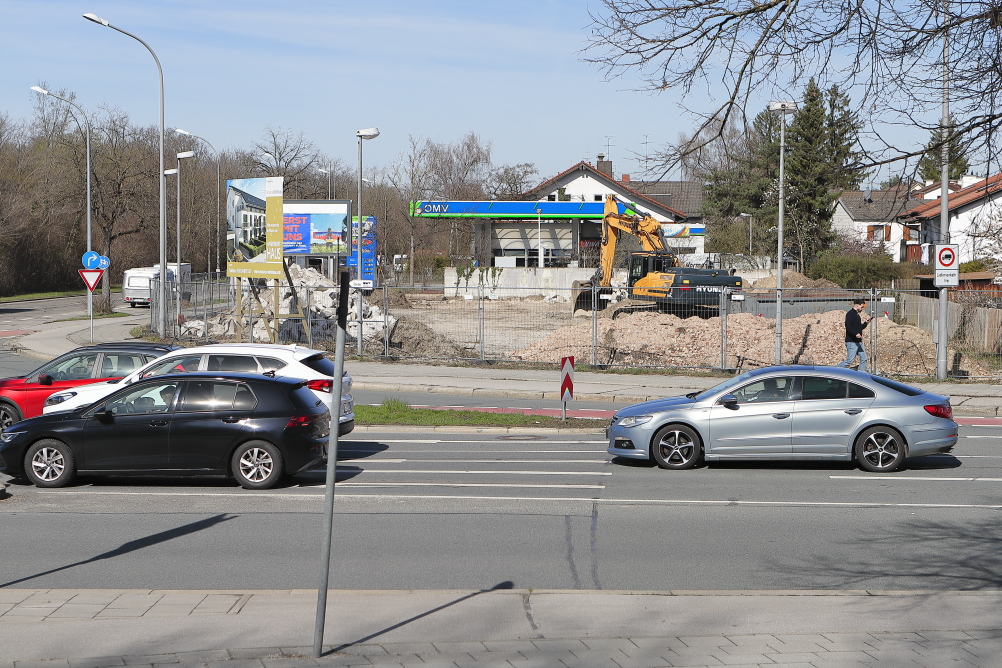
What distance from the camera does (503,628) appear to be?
6441 mm

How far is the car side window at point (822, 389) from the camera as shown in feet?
43.5

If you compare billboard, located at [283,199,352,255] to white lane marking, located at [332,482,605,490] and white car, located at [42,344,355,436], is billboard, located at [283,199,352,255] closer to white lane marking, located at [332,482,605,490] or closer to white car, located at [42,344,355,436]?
white car, located at [42,344,355,436]

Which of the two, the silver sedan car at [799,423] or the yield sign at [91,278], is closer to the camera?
the silver sedan car at [799,423]

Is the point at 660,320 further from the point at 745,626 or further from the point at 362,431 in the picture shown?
the point at 745,626

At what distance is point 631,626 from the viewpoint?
255 inches

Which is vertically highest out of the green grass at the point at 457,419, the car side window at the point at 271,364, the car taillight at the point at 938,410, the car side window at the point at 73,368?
the car side window at the point at 271,364

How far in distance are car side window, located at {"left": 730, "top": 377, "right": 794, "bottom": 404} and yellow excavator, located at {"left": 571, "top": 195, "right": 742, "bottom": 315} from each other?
1744cm

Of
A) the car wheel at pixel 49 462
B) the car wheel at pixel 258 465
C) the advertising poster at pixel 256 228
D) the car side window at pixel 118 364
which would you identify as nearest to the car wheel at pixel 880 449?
the car wheel at pixel 258 465

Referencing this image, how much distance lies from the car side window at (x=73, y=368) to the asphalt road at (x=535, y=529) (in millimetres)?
4273

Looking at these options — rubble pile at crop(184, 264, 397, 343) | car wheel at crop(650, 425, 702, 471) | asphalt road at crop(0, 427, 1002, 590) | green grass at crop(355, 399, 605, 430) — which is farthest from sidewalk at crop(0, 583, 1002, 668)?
rubble pile at crop(184, 264, 397, 343)

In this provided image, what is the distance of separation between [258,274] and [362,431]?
13.1 m

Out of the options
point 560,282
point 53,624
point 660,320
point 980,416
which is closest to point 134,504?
point 53,624

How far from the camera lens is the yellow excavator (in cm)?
3334

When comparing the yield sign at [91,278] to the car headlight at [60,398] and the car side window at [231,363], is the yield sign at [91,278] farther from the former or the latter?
the car side window at [231,363]
